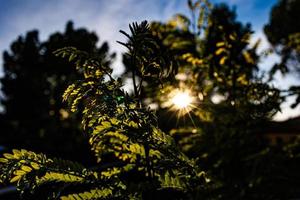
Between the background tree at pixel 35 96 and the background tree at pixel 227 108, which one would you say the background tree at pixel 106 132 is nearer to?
the background tree at pixel 227 108

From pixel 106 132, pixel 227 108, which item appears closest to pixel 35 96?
pixel 227 108

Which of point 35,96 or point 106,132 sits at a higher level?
point 35,96

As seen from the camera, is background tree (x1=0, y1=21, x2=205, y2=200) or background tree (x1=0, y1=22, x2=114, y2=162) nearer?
background tree (x1=0, y1=21, x2=205, y2=200)

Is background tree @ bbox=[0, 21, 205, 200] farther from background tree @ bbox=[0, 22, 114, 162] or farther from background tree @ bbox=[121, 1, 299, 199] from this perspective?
background tree @ bbox=[0, 22, 114, 162]

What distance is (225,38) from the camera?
4242mm

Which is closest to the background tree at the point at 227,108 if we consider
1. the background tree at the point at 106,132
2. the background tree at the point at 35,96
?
the background tree at the point at 106,132

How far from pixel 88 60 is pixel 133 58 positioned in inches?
11.8

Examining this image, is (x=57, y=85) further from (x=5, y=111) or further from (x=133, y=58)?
(x=133, y=58)

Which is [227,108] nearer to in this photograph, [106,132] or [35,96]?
[106,132]

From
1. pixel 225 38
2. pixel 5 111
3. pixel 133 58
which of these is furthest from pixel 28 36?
pixel 133 58

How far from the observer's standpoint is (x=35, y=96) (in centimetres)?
2644

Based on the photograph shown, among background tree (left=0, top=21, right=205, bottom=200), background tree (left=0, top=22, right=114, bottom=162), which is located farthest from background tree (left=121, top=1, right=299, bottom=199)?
background tree (left=0, top=22, right=114, bottom=162)

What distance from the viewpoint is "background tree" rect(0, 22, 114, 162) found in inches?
1022

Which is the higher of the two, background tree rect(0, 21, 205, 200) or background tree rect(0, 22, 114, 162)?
background tree rect(0, 22, 114, 162)
